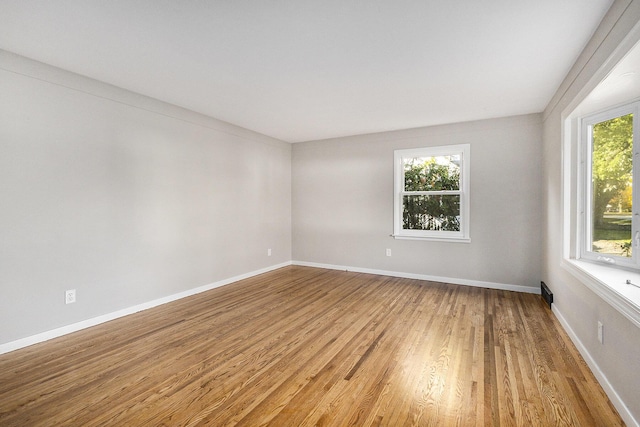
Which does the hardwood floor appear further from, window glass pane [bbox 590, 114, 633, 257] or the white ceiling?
the white ceiling

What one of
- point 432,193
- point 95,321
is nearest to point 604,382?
point 432,193

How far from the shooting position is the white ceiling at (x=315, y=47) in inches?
80.1

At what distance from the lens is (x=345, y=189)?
230 inches

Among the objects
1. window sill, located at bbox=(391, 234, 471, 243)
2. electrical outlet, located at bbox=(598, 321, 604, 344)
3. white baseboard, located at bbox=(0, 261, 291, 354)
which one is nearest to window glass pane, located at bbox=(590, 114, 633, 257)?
electrical outlet, located at bbox=(598, 321, 604, 344)

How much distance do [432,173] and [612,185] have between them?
266cm

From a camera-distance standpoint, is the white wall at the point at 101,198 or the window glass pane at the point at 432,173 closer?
the white wall at the point at 101,198

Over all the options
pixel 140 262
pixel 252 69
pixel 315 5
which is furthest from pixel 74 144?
pixel 315 5

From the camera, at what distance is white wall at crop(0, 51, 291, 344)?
2.70m

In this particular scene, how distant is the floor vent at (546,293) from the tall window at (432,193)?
3.69 feet

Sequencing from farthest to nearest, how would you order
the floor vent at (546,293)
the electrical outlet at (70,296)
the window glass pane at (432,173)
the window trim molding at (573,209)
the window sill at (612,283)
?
the window glass pane at (432,173) < the floor vent at (546,293) < the electrical outlet at (70,296) < the window trim molding at (573,209) < the window sill at (612,283)

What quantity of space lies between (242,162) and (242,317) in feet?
8.88

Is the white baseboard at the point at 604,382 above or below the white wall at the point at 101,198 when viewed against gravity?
below

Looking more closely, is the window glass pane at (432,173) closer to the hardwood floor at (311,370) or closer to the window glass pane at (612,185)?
the hardwood floor at (311,370)

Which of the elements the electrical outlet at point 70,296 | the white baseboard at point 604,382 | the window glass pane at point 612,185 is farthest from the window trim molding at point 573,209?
the electrical outlet at point 70,296
